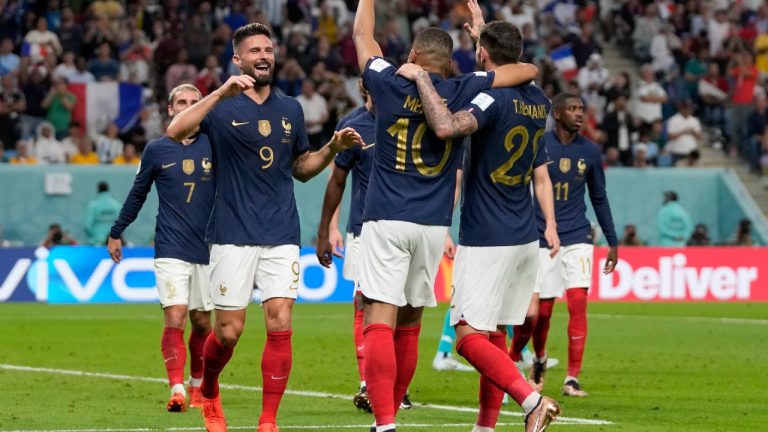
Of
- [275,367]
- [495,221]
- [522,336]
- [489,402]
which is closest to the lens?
[495,221]

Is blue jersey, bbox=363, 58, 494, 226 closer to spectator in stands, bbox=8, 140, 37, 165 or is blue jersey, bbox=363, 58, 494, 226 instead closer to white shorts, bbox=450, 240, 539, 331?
white shorts, bbox=450, 240, 539, 331

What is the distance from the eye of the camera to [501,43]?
954cm

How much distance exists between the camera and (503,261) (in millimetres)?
9430

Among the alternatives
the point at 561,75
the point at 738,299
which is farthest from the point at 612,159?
the point at 738,299

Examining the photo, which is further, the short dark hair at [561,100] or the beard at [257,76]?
the short dark hair at [561,100]

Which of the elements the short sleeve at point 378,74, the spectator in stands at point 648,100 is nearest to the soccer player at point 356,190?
the short sleeve at point 378,74

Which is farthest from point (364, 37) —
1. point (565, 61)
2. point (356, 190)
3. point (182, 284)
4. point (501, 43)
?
point (565, 61)

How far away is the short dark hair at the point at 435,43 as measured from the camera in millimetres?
9297

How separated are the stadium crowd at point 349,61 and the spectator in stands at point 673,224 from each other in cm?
190

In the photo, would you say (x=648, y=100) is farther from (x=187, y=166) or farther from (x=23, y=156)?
(x=187, y=166)

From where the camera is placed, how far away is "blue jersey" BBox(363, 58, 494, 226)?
360 inches

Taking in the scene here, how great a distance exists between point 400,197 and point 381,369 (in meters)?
1.02

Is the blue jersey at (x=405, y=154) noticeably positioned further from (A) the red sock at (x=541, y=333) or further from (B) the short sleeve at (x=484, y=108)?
(A) the red sock at (x=541, y=333)

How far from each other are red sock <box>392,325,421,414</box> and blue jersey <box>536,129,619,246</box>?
13.9ft
